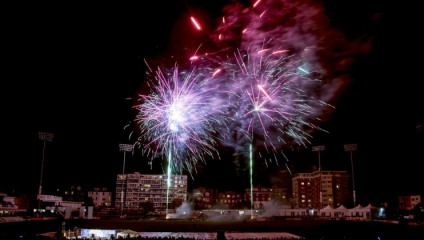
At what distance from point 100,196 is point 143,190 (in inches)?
538

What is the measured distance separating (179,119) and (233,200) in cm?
9480

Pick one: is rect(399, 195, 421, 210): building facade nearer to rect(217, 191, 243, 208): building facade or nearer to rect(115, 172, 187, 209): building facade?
rect(217, 191, 243, 208): building facade

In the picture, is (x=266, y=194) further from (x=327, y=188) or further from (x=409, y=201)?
A: (x=409, y=201)

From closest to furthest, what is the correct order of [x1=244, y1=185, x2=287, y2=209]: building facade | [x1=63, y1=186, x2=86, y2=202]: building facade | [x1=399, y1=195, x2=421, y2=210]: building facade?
[x1=399, y1=195, x2=421, y2=210]: building facade → [x1=63, y1=186, x2=86, y2=202]: building facade → [x1=244, y1=185, x2=287, y2=209]: building facade

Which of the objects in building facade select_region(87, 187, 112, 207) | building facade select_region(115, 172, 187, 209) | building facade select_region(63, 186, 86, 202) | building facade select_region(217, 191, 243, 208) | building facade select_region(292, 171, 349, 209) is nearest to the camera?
building facade select_region(292, 171, 349, 209)

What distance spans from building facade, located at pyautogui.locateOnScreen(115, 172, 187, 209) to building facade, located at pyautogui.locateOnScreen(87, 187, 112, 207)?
2.92 metres

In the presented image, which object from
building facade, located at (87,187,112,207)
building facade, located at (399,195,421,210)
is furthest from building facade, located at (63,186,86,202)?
building facade, located at (399,195,421,210)

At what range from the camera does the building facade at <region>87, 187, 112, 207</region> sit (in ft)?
355

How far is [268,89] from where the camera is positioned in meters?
25.8

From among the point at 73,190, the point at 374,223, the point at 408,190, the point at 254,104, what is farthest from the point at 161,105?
the point at 73,190

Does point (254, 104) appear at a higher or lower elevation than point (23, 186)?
higher

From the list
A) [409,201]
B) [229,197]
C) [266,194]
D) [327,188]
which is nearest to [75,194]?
[229,197]

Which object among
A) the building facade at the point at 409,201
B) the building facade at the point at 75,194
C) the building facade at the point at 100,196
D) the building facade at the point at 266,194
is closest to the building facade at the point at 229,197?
the building facade at the point at 266,194

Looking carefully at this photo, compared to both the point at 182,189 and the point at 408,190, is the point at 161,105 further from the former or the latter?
the point at 182,189
